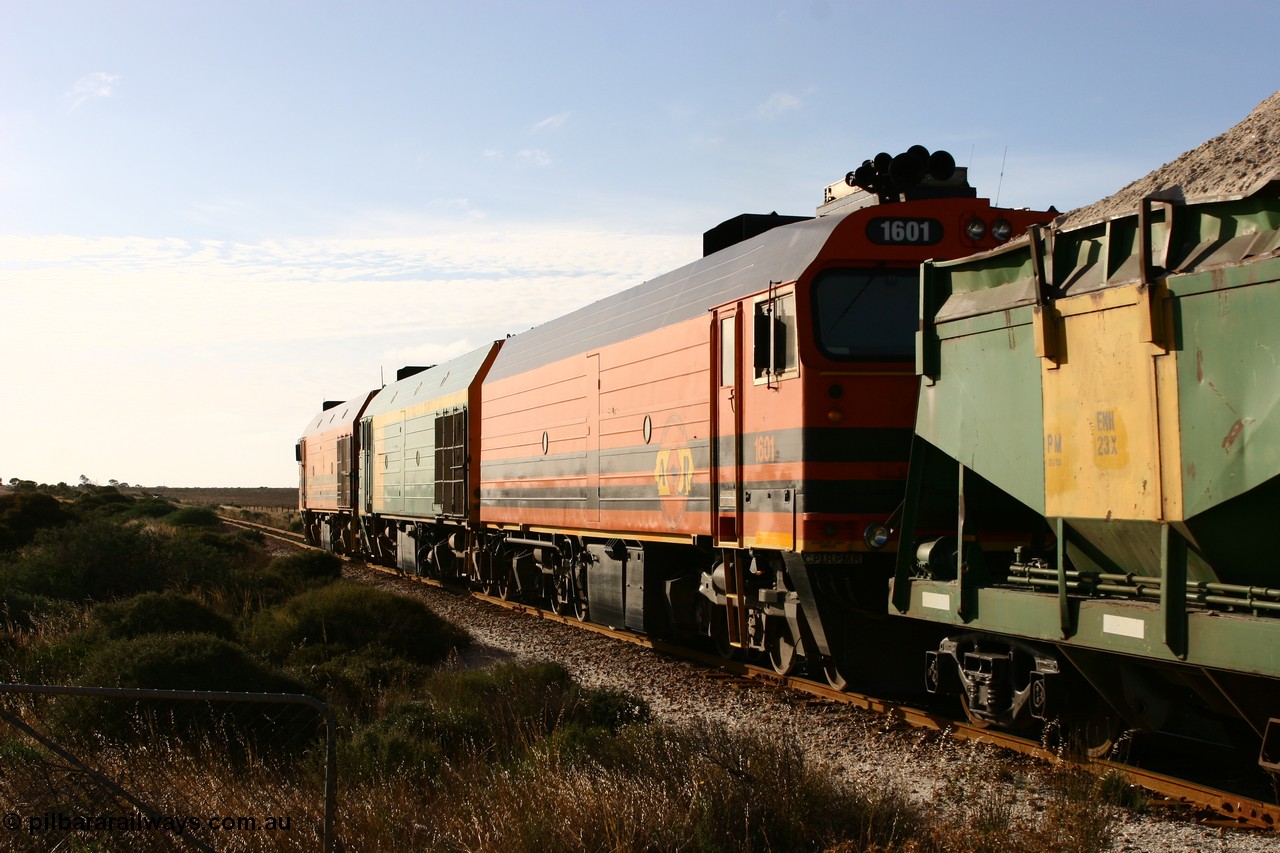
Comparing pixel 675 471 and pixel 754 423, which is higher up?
pixel 754 423

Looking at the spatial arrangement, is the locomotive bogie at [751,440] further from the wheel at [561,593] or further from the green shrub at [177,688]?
the green shrub at [177,688]

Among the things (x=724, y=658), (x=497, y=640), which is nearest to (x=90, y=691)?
(x=724, y=658)

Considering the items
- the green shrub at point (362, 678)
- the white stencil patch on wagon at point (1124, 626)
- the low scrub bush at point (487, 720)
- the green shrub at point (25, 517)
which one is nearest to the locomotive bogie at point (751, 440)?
the low scrub bush at point (487, 720)

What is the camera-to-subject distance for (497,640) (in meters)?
15.7

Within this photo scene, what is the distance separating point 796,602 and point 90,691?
20.7ft

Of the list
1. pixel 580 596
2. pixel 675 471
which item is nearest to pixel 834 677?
pixel 675 471

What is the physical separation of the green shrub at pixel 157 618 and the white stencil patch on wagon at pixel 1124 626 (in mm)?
9482

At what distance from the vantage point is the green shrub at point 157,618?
1309cm

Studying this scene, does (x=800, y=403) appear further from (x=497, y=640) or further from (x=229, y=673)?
(x=497, y=640)

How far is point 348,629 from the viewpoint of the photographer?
14.8m

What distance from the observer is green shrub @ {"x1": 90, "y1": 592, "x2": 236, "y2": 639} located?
42.9 ft

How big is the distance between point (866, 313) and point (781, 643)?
3.18 m

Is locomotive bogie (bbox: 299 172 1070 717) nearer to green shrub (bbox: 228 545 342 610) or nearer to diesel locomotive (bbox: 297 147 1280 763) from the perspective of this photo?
diesel locomotive (bbox: 297 147 1280 763)

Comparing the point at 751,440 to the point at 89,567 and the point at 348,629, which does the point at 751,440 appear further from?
the point at 89,567
